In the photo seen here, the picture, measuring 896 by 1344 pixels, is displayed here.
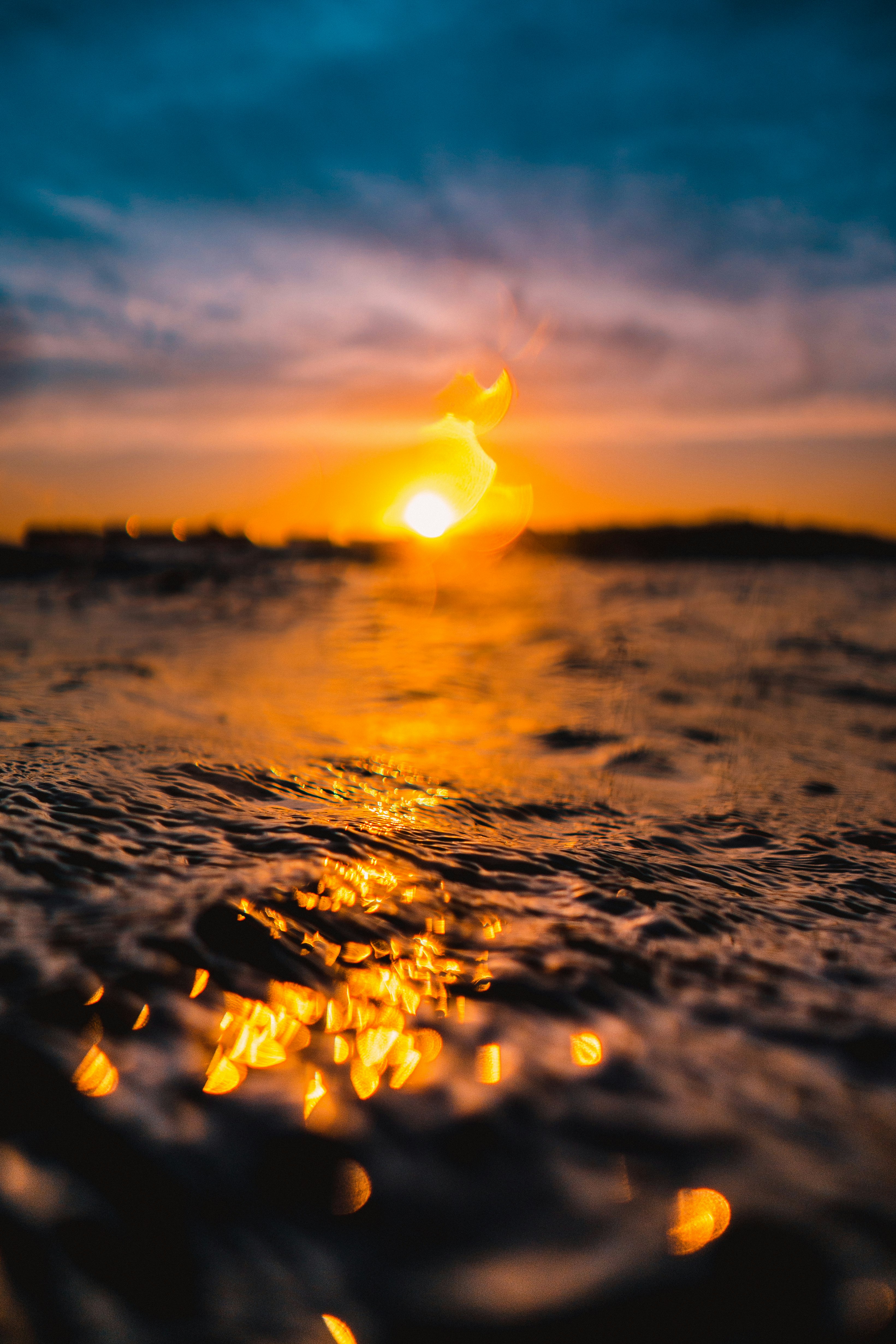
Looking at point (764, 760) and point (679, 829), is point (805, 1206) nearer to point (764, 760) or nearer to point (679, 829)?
point (679, 829)

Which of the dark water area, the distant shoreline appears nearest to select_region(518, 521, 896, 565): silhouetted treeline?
the distant shoreline

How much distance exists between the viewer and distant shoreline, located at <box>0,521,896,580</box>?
11680mm

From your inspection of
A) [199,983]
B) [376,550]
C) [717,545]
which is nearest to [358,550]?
[376,550]

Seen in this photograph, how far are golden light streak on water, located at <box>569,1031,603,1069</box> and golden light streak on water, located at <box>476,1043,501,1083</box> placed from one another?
14cm

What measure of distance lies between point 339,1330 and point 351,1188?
7.2 inches

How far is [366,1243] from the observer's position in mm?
933

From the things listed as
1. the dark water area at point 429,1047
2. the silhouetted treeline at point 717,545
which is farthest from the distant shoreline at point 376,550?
the dark water area at point 429,1047

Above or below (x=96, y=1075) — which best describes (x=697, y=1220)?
below

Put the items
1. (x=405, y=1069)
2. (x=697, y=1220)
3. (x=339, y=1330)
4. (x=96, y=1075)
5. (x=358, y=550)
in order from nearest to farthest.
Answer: (x=339, y=1330), (x=697, y=1220), (x=96, y=1075), (x=405, y=1069), (x=358, y=550)

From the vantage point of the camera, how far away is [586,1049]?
132 cm

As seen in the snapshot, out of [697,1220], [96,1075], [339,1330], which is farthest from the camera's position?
[96,1075]

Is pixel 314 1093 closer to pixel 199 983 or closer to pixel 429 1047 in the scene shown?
pixel 429 1047

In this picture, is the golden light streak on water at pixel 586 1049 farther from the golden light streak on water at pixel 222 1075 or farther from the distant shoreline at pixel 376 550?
the distant shoreline at pixel 376 550

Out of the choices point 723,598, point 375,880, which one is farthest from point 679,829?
point 723,598
